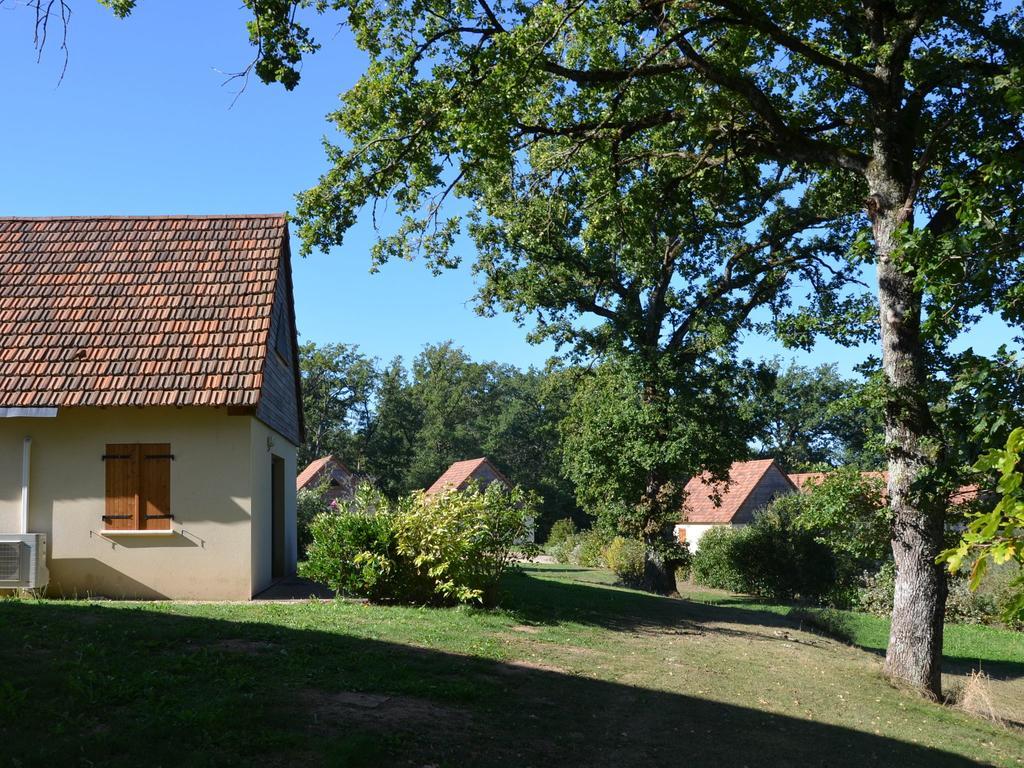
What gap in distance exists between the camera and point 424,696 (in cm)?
802

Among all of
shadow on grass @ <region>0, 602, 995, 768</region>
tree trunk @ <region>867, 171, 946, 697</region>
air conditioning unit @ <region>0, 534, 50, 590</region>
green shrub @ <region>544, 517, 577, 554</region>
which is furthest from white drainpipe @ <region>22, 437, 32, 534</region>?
green shrub @ <region>544, 517, 577, 554</region>

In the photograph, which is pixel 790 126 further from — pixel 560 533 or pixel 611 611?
pixel 560 533

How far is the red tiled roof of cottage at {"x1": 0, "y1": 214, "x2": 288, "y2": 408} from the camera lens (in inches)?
539

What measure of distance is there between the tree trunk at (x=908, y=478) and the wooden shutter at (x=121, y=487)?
11.6m

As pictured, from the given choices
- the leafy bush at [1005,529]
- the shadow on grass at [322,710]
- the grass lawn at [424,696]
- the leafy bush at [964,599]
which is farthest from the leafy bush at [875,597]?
the leafy bush at [1005,529]

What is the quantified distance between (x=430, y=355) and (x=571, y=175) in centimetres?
6720

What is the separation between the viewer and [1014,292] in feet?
34.8

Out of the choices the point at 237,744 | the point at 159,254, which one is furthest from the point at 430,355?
the point at 237,744

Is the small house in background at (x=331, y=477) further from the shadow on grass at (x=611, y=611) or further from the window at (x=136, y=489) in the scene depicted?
the window at (x=136, y=489)

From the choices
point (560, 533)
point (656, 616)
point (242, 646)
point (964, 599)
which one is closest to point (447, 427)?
point (560, 533)

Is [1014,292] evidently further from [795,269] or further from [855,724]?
[795,269]

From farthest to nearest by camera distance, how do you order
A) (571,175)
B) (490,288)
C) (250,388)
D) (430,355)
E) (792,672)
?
(430,355) → (490,288) → (571,175) → (250,388) → (792,672)

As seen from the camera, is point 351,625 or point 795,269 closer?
point 351,625

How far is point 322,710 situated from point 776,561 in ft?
83.6
